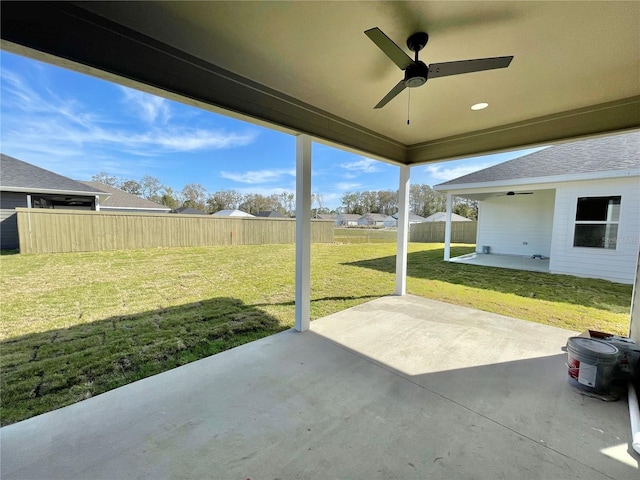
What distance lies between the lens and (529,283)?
18.9 ft

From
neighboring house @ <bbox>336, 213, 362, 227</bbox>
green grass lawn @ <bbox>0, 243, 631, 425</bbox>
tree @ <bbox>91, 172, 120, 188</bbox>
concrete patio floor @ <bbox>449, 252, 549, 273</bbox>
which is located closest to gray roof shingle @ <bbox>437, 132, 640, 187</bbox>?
concrete patio floor @ <bbox>449, 252, 549, 273</bbox>

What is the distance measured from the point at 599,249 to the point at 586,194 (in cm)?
134

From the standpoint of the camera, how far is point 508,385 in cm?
217

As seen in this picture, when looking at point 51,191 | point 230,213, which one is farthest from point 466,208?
point 51,191

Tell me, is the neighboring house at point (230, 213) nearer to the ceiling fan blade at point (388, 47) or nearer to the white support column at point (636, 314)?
the ceiling fan blade at point (388, 47)

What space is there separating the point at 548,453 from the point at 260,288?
459 centimetres

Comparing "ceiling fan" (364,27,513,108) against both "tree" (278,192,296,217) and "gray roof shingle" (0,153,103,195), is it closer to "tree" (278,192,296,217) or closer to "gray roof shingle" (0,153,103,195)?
"gray roof shingle" (0,153,103,195)

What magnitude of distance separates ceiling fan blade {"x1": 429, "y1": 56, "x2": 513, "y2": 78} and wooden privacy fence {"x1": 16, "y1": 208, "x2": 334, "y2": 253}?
910 cm

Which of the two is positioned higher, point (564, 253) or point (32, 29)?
point (32, 29)

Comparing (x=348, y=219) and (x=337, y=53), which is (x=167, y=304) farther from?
(x=348, y=219)

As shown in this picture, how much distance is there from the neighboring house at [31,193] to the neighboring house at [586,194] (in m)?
12.0

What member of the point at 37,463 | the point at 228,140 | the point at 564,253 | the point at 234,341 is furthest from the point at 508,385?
the point at 228,140

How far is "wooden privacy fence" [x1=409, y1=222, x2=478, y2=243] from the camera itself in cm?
1487

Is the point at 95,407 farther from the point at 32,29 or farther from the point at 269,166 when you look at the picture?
the point at 269,166
